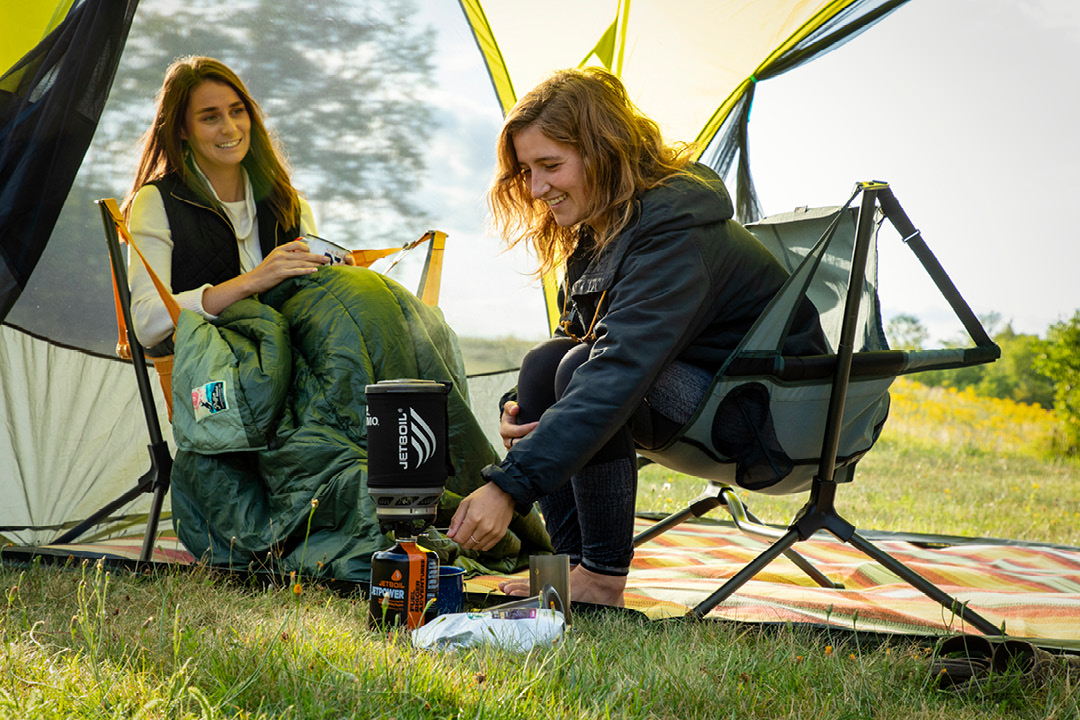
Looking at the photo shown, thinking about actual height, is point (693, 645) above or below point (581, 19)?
below

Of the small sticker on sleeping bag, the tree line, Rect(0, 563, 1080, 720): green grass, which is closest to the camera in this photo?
Rect(0, 563, 1080, 720): green grass

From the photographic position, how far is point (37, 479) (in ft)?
7.59

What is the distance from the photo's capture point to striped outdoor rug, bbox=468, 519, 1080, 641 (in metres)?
1.60

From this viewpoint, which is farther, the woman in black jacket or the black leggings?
the black leggings

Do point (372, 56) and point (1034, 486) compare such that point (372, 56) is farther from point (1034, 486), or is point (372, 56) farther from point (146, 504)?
point (1034, 486)

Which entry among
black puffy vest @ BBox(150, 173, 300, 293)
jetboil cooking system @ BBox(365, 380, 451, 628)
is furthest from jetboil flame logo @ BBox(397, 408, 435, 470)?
black puffy vest @ BBox(150, 173, 300, 293)

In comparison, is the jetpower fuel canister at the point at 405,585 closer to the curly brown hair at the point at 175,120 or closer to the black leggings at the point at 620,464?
the black leggings at the point at 620,464

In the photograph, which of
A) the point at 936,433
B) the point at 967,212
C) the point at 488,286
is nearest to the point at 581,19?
the point at 488,286

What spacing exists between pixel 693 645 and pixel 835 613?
0.51 meters

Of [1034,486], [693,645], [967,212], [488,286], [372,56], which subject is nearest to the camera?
[693,645]

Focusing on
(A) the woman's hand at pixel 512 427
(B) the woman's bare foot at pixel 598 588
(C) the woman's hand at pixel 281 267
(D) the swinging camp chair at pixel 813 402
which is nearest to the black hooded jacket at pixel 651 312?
(D) the swinging camp chair at pixel 813 402

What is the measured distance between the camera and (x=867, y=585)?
6.63 ft

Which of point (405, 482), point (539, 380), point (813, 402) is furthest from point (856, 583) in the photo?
point (405, 482)

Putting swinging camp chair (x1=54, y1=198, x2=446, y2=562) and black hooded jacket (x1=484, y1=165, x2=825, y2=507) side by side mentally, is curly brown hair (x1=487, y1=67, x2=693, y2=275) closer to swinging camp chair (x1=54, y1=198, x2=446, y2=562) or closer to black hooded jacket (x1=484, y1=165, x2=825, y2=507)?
black hooded jacket (x1=484, y1=165, x2=825, y2=507)
